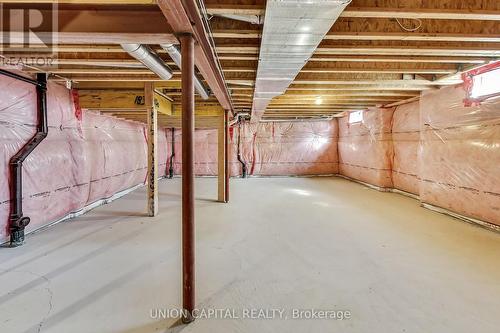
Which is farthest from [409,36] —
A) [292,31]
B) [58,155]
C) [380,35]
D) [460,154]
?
[58,155]

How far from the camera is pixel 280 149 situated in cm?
859

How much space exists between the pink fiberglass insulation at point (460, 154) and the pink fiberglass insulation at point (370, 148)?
136 centimetres

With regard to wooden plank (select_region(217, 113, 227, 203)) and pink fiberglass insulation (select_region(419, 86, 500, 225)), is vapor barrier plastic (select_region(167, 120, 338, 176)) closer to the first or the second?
wooden plank (select_region(217, 113, 227, 203))

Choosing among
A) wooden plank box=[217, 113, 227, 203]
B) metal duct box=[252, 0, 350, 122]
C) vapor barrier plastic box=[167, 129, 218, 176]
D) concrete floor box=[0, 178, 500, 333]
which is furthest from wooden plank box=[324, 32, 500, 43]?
vapor barrier plastic box=[167, 129, 218, 176]

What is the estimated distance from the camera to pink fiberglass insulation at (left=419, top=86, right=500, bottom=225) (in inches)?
125

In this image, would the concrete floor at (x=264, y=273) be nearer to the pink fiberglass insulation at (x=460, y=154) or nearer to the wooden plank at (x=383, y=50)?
the pink fiberglass insulation at (x=460, y=154)

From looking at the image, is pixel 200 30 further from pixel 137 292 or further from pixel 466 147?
pixel 466 147

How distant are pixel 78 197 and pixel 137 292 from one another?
2.75 metres

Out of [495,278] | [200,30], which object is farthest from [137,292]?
[495,278]

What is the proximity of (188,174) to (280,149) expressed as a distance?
7112mm

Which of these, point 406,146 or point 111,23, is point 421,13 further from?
point 406,146

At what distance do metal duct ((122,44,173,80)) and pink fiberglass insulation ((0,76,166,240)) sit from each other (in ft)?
5.30

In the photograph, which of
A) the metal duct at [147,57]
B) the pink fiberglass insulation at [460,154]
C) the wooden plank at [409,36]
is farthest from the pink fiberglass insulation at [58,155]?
the pink fiberglass insulation at [460,154]

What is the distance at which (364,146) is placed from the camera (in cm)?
661
